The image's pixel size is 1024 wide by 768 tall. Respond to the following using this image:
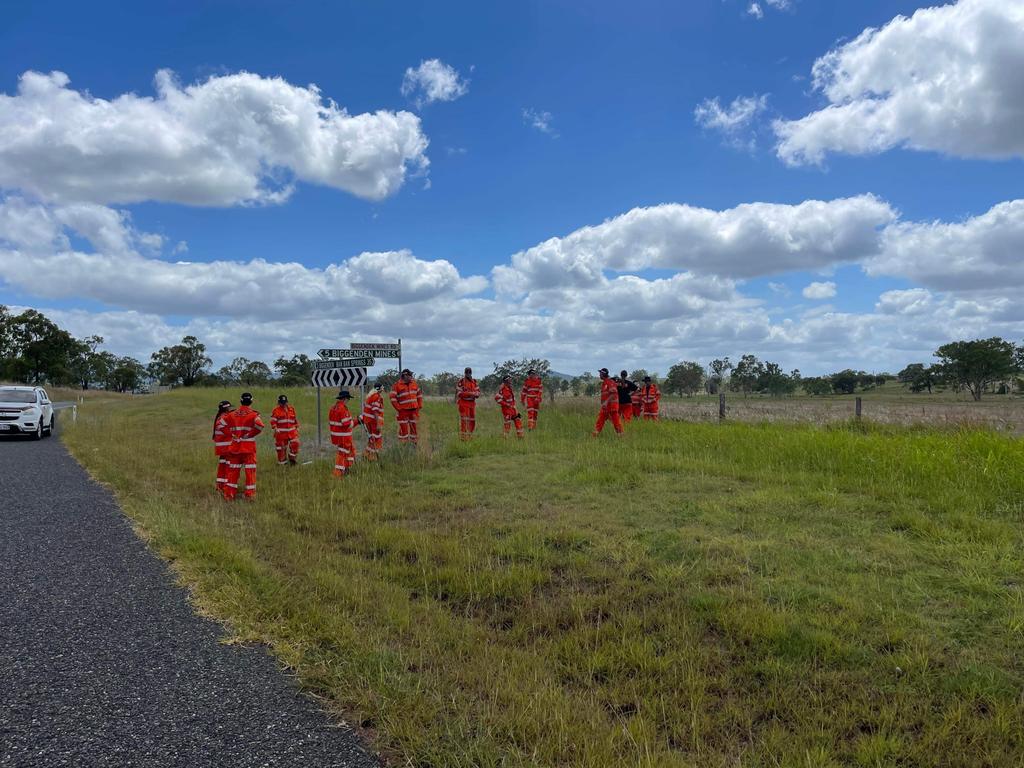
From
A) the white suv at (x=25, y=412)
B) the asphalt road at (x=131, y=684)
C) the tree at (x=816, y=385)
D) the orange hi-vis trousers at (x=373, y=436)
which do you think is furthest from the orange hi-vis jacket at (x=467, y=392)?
the tree at (x=816, y=385)

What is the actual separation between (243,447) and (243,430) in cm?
26

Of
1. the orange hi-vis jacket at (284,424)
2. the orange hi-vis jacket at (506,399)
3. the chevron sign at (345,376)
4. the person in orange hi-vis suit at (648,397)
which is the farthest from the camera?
the person in orange hi-vis suit at (648,397)

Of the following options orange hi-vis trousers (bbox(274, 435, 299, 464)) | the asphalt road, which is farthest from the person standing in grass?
the asphalt road

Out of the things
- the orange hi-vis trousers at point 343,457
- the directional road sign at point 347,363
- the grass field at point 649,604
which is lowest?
the grass field at point 649,604

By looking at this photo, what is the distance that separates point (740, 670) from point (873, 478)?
6.40 m

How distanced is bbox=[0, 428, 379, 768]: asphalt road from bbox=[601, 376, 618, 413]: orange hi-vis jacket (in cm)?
1144

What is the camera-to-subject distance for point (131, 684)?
3.71m

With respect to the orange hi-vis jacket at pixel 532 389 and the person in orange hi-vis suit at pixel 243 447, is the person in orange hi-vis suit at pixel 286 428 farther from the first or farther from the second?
the orange hi-vis jacket at pixel 532 389

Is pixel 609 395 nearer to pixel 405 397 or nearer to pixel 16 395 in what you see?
pixel 405 397

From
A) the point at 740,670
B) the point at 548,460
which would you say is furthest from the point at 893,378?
the point at 740,670

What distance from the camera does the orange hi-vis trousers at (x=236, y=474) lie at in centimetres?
1033

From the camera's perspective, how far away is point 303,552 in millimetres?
6969

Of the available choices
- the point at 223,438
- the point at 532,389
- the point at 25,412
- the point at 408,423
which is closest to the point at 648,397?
the point at 532,389

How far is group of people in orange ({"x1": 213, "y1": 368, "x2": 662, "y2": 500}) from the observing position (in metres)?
10.3
